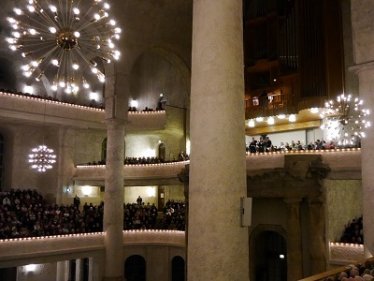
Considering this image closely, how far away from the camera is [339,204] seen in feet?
60.5

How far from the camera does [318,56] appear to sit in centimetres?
2061

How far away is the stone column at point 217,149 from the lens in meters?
4.94

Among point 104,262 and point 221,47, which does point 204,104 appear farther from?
point 104,262

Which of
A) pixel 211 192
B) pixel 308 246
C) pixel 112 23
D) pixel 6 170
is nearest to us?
pixel 211 192

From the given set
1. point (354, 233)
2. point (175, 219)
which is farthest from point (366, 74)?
point (175, 219)

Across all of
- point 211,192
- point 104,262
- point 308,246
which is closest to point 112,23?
point 211,192

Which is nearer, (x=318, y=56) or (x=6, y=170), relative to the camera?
(x=318, y=56)

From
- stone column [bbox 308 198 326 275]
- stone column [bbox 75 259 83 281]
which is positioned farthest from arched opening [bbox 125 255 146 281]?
stone column [bbox 308 198 326 275]

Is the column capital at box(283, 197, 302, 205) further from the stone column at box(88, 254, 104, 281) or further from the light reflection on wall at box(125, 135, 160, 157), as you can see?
the light reflection on wall at box(125, 135, 160, 157)

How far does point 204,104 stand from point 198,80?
340 millimetres

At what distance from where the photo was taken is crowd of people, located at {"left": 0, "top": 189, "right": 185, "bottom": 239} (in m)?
18.9

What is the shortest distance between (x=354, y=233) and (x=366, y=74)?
27.3ft

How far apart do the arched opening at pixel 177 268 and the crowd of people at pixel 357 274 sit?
17.3 metres

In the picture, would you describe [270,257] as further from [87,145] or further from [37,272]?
[87,145]
